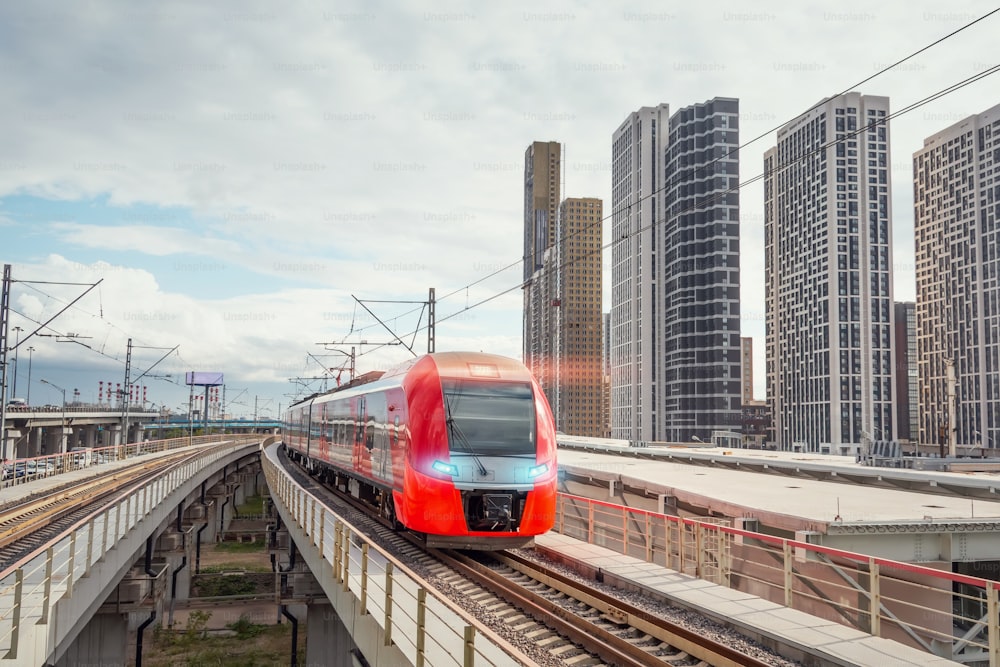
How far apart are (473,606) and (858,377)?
5190 inches

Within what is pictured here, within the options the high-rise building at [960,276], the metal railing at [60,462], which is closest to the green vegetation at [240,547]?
the metal railing at [60,462]

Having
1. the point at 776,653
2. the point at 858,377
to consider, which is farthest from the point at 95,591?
the point at 858,377

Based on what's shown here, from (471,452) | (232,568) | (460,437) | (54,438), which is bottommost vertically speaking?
(232,568)

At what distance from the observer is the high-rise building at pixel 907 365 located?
151000 millimetres

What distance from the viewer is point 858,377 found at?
13000 cm

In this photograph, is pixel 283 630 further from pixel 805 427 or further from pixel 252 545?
pixel 805 427

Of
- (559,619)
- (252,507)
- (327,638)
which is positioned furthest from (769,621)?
(252,507)

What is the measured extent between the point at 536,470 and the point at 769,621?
5.69 m

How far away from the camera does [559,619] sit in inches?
392

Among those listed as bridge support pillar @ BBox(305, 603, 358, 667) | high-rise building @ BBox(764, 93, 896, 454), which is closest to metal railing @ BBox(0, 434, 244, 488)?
bridge support pillar @ BBox(305, 603, 358, 667)

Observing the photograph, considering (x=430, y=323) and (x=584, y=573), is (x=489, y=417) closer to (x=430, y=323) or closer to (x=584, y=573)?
(x=584, y=573)

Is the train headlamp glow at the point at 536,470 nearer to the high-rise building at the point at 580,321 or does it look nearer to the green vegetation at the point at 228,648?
the green vegetation at the point at 228,648

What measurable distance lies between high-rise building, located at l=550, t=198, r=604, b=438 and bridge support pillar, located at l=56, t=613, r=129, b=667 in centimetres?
13857

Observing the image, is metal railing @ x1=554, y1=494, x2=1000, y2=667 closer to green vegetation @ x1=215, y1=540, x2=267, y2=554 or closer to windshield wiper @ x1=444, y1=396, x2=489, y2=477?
windshield wiper @ x1=444, y1=396, x2=489, y2=477
